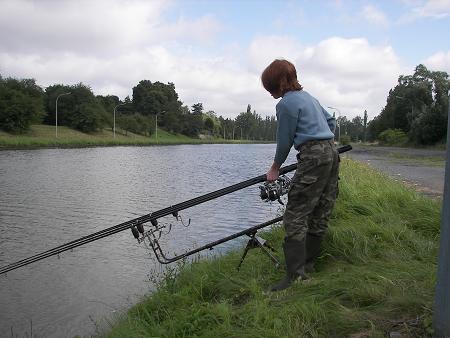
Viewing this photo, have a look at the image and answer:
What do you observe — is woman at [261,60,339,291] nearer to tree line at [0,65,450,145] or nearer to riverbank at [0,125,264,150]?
riverbank at [0,125,264,150]

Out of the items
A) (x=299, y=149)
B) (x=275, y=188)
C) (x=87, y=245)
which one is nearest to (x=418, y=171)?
(x=87, y=245)

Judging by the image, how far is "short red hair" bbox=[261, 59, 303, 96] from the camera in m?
4.34

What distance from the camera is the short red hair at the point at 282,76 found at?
4344 millimetres

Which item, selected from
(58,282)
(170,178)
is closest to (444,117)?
(170,178)

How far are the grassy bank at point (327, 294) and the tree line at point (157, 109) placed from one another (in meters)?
55.9

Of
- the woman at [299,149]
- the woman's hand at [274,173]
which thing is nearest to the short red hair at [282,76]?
the woman at [299,149]

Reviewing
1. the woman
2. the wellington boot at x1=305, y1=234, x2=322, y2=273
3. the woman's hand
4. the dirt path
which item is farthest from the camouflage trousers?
the dirt path

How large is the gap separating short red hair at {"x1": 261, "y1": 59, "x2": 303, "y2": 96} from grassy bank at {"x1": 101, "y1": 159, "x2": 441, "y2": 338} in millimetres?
1728

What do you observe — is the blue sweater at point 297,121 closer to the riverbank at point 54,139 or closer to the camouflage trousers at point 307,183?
the camouflage trousers at point 307,183

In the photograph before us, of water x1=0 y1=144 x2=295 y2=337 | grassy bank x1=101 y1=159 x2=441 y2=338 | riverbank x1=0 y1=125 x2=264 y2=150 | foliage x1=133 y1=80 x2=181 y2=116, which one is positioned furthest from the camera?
foliage x1=133 y1=80 x2=181 y2=116

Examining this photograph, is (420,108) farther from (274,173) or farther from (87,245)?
(274,173)

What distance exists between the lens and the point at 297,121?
4285 mm

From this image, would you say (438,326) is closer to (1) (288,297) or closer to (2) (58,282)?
(1) (288,297)

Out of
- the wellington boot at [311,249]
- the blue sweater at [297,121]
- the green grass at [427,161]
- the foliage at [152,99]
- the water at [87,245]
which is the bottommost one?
the water at [87,245]
